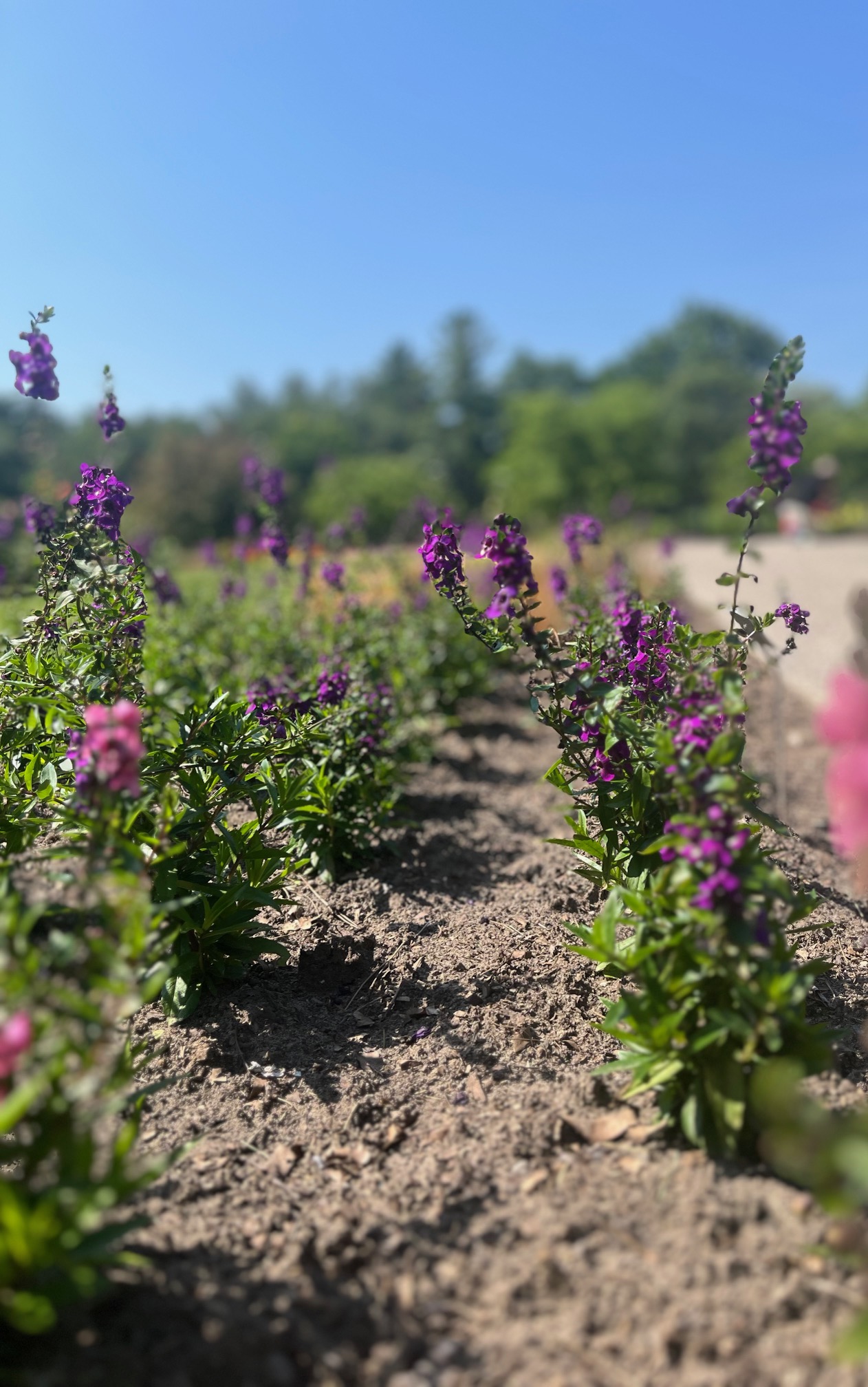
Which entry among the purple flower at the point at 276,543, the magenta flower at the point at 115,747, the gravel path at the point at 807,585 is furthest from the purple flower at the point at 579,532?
the magenta flower at the point at 115,747

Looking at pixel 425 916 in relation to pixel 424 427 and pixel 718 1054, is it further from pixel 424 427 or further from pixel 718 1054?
pixel 424 427

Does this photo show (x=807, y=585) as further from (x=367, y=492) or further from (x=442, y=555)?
(x=442, y=555)

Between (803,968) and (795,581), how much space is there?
52.3 ft

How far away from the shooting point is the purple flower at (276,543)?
18.1 feet

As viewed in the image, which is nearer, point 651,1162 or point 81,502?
point 651,1162

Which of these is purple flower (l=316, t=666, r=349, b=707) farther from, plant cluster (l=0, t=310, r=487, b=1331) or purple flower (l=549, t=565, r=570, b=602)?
purple flower (l=549, t=565, r=570, b=602)

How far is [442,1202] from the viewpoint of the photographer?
6.89 ft

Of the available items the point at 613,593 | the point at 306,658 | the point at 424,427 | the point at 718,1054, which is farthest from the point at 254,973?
the point at 424,427

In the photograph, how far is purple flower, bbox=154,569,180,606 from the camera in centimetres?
607

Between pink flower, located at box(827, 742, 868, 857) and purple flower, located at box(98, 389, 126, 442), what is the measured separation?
2.99m

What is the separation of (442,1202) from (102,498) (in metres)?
2.30

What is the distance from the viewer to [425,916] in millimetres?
3582

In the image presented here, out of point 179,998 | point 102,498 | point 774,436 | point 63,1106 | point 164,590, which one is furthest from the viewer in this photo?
point 164,590

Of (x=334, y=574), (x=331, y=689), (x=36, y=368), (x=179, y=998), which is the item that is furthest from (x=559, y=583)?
(x=179, y=998)
